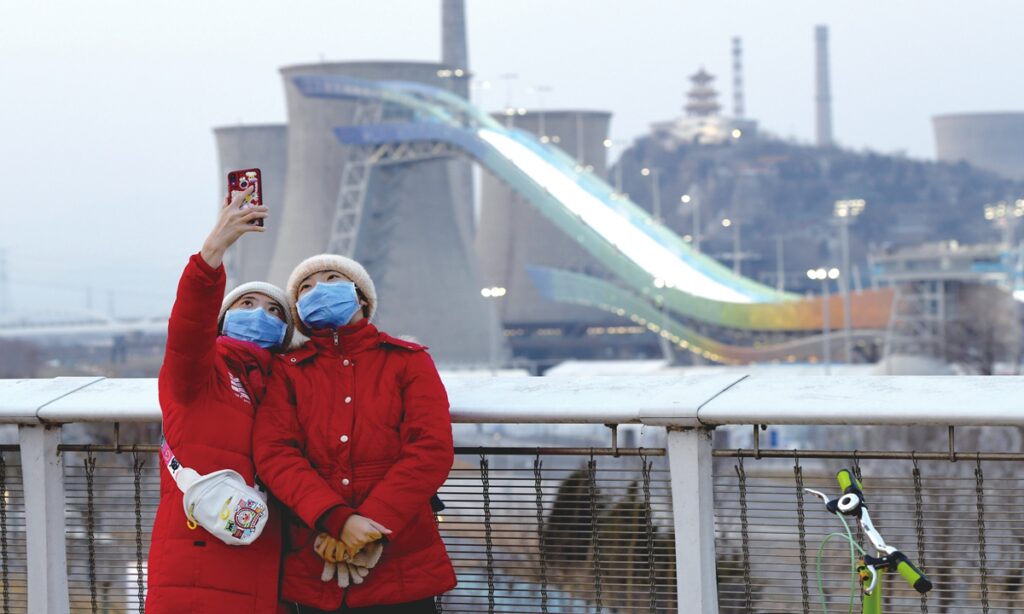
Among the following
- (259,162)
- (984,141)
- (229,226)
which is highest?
(984,141)

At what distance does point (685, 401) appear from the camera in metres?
2.91

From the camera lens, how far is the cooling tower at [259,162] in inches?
1556

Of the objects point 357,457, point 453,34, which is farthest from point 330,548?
point 453,34

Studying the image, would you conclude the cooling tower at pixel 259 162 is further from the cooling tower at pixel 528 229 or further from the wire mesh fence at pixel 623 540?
the wire mesh fence at pixel 623 540

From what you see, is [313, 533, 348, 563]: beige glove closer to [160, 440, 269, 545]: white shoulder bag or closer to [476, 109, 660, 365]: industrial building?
[160, 440, 269, 545]: white shoulder bag

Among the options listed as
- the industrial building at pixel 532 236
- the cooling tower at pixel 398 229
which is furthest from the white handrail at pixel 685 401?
the industrial building at pixel 532 236

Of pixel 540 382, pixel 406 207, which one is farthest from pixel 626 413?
pixel 406 207

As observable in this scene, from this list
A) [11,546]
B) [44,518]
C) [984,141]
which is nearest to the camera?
[44,518]

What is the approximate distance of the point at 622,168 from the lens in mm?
81750

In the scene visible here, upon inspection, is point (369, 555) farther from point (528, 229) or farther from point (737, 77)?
point (737, 77)

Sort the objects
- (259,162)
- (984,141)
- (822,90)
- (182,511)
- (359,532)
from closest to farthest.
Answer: (359,532)
(182,511)
(259,162)
(984,141)
(822,90)

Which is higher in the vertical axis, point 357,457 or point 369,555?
point 357,457

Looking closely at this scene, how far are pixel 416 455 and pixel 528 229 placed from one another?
40.8 m

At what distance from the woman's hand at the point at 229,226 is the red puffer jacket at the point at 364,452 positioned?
277 mm
